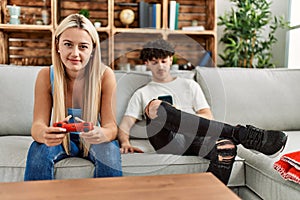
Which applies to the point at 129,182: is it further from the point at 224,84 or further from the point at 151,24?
the point at 151,24

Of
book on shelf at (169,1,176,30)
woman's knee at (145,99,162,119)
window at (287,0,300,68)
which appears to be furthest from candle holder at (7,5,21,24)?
window at (287,0,300,68)

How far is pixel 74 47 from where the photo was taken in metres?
1.40

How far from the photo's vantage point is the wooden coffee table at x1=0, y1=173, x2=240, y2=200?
0.94 metres

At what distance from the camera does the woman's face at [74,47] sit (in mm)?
1395

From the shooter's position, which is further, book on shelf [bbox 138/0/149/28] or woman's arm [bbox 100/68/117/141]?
book on shelf [bbox 138/0/149/28]

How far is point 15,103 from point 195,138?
98 cm

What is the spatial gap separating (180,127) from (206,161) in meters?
0.18

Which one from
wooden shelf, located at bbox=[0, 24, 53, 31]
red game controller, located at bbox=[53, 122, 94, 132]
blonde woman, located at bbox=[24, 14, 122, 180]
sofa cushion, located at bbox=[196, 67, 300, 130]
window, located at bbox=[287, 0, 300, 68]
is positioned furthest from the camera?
window, located at bbox=[287, 0, 300, 68]

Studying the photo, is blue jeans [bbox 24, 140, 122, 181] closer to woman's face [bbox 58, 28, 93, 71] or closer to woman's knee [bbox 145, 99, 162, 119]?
woman's knee [bbox 145, 99, 162, 119]

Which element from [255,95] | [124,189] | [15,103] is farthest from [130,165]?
[255,95]

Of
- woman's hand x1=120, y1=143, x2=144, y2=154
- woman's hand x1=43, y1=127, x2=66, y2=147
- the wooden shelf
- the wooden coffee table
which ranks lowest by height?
woman's hand x1=120, y1=143, x2=144, y2=154

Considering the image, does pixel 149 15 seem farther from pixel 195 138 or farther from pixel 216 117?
pixel 195 138

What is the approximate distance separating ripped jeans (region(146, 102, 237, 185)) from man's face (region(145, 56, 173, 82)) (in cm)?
23


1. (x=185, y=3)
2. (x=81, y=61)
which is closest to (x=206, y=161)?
(x=81, y=61)
